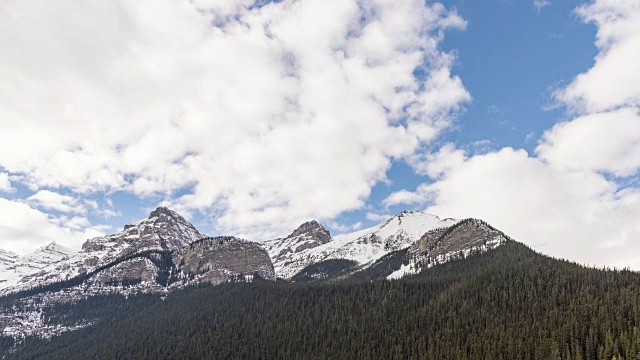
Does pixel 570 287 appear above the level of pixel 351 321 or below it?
above

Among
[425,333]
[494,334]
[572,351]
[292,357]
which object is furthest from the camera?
[292,357]

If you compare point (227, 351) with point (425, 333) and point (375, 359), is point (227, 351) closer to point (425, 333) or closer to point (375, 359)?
point (375, 359)

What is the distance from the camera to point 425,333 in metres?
164

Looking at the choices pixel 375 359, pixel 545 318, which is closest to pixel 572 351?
pixel 545 318

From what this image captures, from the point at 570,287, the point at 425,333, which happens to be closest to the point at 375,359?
the point at 425,333

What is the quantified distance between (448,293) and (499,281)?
2243 centimetres

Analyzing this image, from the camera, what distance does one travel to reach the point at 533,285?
6831 inches

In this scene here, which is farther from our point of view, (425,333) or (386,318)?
(386,318)

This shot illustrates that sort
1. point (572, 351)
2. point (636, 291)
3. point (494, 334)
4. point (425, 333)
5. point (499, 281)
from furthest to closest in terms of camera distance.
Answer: point (499, 281) < point (425, 333) < point (636, 291) < point (494, 334) < point (572, 351)

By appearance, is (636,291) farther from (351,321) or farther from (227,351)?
(227,351)

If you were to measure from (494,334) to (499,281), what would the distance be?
51.5 m

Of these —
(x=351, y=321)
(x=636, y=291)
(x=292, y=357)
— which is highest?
(x=636, y=291)

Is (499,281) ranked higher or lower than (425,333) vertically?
higher

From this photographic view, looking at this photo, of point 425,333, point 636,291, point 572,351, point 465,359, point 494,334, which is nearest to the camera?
point 572,351
